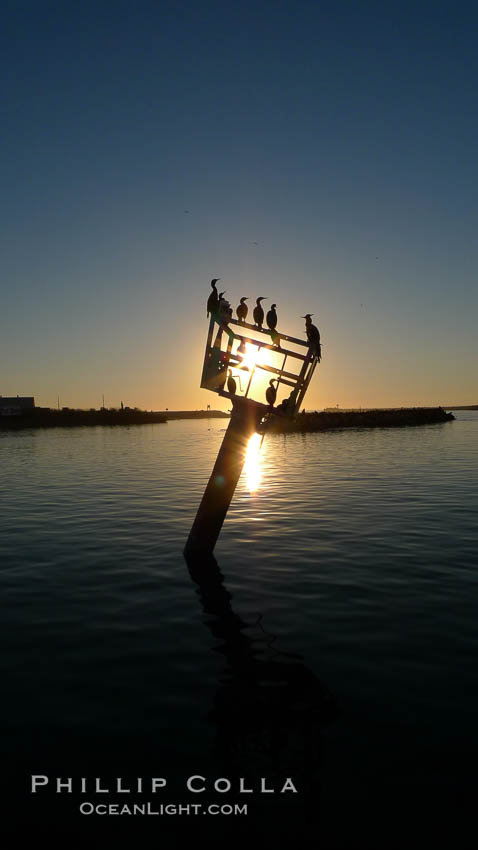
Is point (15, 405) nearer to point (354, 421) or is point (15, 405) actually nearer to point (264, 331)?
point (354, 421)

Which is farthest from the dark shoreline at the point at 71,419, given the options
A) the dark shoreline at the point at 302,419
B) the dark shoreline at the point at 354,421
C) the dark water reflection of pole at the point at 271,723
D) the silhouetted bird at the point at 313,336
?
the dark water reflection of pole at the point at 271,723

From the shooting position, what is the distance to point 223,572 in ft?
38.9

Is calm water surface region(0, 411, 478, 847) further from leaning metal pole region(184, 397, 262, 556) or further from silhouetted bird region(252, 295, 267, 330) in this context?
silhouetted bird region(252, 295, 267, 330)

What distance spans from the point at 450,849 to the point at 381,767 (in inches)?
39.1

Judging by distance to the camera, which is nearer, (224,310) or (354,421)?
(224,310)

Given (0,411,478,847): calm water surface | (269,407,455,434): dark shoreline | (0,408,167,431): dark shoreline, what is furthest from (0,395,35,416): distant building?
(0,411,478,847): calm water surface

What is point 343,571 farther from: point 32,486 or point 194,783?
point 32,486

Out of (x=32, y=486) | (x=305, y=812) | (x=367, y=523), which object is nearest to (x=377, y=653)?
(x=305, y=812)

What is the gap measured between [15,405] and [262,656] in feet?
488

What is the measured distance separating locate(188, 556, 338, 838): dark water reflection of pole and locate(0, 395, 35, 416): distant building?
136779 mm

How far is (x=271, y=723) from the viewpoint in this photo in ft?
18.8

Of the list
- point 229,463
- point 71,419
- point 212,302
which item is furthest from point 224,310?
point 71,419

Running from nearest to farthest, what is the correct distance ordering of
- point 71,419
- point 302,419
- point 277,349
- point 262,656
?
1. point 262,656
2. point 277,349
3. point 302,419
4. point 71,419

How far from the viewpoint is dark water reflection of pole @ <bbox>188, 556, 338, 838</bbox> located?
4.60 metres
